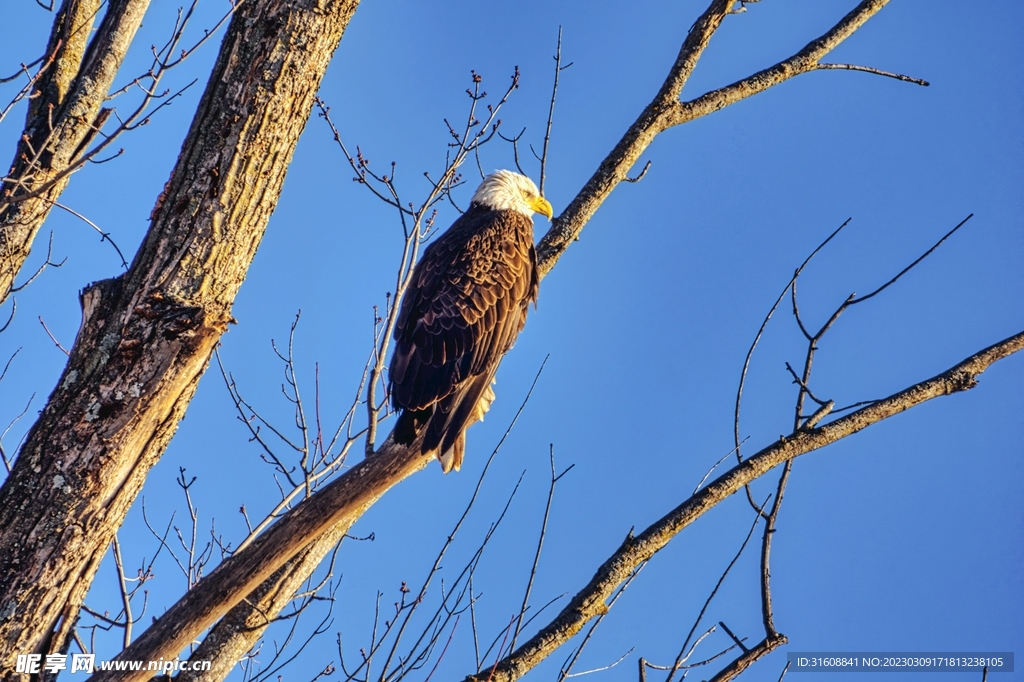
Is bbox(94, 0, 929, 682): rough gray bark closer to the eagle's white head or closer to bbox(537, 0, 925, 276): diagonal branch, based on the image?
bbox(537, 0, 925, 276): diagonal branch

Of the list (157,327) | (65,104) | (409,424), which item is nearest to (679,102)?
(409,424)

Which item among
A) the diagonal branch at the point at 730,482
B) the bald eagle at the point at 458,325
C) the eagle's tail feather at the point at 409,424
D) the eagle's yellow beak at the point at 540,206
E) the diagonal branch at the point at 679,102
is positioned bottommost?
the diagonal branch at the point at 730,482

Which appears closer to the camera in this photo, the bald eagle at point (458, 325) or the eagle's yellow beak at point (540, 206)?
the bald eagle at point (458, 325)

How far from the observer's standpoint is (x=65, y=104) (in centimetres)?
435

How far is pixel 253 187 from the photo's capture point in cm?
274

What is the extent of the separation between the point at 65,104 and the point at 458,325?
2.21 metres

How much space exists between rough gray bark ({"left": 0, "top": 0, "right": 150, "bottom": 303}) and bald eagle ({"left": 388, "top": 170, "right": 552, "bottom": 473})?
176 centimetres

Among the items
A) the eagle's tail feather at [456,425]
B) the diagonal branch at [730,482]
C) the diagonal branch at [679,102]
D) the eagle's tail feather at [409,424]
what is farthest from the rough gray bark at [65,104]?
the diagonal branch at [730,482]

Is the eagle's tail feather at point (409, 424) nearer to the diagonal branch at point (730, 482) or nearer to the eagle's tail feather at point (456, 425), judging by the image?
the eagle's tail feather at point (456, 425)

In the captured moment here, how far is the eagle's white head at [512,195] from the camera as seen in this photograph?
5.44 meters

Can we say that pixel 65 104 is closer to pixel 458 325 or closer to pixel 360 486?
pixel 458 325

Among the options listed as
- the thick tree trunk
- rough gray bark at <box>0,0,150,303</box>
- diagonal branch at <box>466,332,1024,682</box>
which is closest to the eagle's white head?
rough gray bark at <box>0,0,150,303</box>

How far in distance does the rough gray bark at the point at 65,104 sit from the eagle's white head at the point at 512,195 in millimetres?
2133

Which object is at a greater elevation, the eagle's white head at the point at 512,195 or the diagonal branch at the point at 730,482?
the eagle's white head at the point at 512,195
